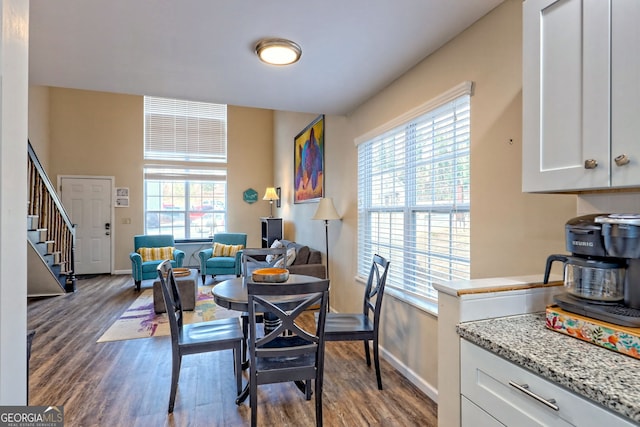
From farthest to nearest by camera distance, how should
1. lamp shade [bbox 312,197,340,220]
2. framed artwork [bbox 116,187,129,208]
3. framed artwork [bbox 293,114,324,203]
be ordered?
framed artwork [bbox 116,187,129,208] → framed artwork [bbox 293,114,324,203] → lamp shade [bbox 312,197,340,220]

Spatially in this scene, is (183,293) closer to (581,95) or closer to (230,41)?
(230,41)

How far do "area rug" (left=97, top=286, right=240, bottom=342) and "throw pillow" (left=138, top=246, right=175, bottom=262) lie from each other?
95cm

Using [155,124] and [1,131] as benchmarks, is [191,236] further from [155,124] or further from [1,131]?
[1,131]

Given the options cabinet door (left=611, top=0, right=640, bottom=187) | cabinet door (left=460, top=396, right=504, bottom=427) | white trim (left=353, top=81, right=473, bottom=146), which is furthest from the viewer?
white trim (left=353, top=81, right=473, bottom=146)

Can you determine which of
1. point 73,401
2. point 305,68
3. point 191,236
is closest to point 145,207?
point 191,236

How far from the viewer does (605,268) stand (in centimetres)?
115

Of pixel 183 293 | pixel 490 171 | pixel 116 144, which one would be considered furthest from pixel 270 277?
pixel 116 144

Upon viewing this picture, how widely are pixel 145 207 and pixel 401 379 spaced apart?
6.54 metres

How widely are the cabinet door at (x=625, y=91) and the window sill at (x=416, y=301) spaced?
4.79 ft

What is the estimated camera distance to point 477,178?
198 centimetres

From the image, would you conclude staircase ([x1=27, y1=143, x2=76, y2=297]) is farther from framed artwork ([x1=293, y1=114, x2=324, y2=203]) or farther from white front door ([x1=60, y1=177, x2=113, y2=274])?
framed artwork ([x1=293, y1=114, x2=324, y2=203])

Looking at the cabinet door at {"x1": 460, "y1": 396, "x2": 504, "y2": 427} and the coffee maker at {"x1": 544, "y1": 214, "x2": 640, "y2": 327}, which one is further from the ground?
the coffee maker at {"x1": 544, "y1": 214, "x2": 640, "y2": 327}

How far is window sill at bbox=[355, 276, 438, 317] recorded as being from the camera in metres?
2.30

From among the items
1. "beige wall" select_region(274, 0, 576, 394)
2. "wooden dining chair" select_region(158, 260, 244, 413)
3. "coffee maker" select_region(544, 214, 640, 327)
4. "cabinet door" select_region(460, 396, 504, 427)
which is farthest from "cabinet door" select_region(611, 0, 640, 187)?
"wooden dining chair" select_region(158, 260, 244, 413)
